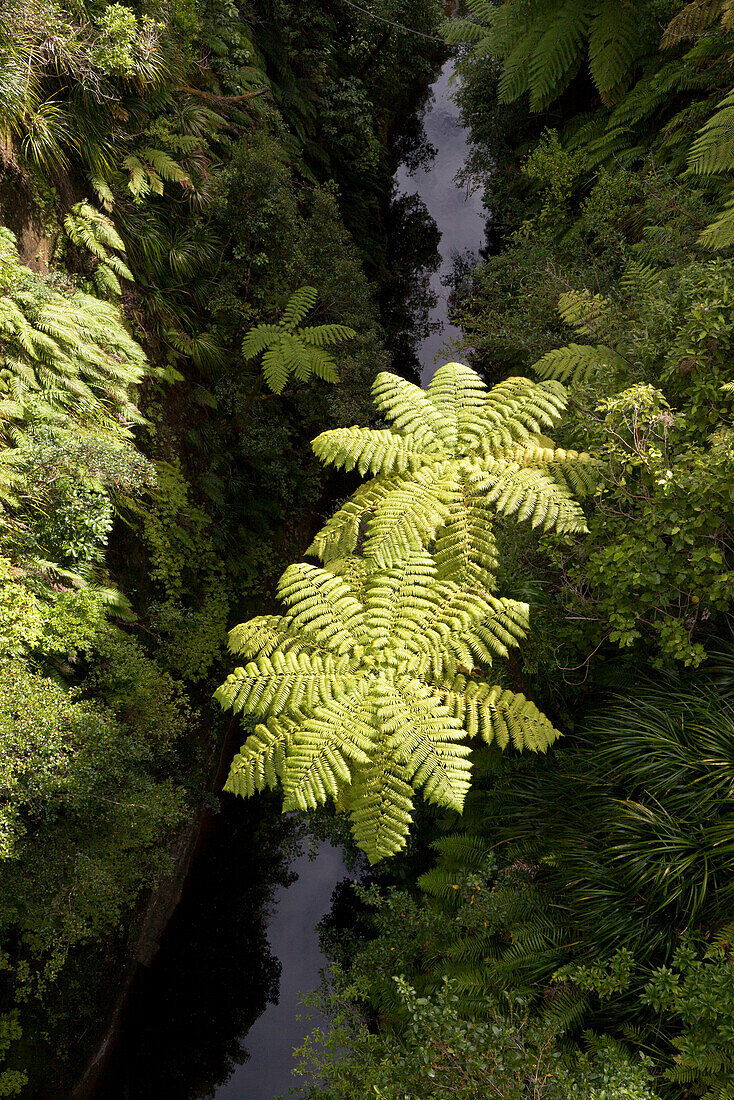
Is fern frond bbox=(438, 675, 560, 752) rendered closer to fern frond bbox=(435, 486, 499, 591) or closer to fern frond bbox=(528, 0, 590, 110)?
fern frond bbox=(435, 486, 499, 591)

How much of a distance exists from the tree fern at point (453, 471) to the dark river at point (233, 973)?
166 inches

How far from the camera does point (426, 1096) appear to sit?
2.23 metres

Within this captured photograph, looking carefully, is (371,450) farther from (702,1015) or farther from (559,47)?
(559,47)

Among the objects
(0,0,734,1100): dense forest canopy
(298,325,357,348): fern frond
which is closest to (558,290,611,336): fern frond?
(0,0,734,1100): dense forest canopy

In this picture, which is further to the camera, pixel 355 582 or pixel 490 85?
pixel 490 85

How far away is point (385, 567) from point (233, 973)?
5.00 metres

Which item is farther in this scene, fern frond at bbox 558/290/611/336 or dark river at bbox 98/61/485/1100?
dark river at bbox 98/61/485/1100

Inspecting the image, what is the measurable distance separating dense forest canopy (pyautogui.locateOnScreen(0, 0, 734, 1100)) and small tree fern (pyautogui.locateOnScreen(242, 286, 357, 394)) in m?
0.04

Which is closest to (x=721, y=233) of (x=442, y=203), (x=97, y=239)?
(x=97, y=239)

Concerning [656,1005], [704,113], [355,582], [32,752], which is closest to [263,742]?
[355,582]

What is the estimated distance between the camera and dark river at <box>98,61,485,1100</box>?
4.91 metres

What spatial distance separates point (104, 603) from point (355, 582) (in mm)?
2090

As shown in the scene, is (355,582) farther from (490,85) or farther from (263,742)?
(490,85)

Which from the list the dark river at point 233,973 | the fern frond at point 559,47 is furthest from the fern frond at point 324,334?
the dark river at point 233,973
